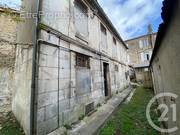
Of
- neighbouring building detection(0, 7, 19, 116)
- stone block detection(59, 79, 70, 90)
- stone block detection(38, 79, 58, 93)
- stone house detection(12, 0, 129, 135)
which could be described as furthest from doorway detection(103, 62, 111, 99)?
neighbouring building detection(0, 7, 19, 116)

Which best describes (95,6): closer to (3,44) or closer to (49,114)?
(3,44)

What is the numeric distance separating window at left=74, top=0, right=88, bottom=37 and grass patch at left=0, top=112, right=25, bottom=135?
4.33 meters

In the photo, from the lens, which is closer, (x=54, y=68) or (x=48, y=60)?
(x=48, y=60)

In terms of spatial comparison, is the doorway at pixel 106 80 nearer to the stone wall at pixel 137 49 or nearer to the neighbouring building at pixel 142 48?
the neighbouring building at pixel 142 48

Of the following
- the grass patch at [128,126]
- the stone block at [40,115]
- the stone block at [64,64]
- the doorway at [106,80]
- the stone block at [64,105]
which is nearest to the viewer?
the stone block at [40,115]

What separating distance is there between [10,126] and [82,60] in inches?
141

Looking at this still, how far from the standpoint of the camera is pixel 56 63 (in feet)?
12.2

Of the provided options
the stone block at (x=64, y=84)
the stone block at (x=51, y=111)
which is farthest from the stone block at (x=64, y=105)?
the stone block at (x=64, y=84)

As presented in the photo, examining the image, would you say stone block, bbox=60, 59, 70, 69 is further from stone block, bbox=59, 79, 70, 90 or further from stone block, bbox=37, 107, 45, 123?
stone block, bbox=37, 107, 45, 123

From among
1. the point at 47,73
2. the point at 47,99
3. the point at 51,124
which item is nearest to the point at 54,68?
the point at 47,73

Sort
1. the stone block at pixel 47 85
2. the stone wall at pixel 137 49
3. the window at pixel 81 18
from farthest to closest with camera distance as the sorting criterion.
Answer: the stone wall at pixel 137 49 → the window at pixel 81 18 → the stone block at pixel 47 85

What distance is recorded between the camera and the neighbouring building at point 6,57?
16.3ft

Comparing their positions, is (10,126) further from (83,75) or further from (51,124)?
(83,75)

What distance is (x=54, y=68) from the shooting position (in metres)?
3.64
